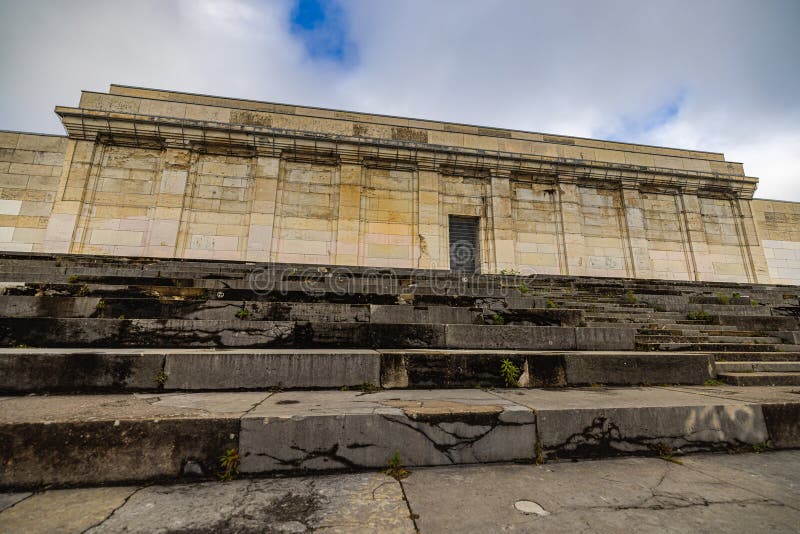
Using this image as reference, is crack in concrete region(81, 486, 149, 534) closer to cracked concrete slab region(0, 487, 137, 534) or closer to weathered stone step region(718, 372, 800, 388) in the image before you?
cracked concrete slab region(0, 487, 137, 534)

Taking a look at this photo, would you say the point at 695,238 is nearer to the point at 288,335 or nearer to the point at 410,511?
the point at 288,335

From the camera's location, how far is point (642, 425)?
9.29 ft

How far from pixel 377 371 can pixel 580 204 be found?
45.3 feet

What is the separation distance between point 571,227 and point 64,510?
49.5ft

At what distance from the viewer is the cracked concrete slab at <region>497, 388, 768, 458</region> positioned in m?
2.68

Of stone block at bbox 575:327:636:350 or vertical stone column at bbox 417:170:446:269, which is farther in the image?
vertical stone column at bbox 417:170:446:269

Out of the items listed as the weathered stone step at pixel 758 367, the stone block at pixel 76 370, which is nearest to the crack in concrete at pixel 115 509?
the stone block at pixel 76 370

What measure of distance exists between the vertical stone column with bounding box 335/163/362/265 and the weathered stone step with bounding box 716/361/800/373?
31.4 feet

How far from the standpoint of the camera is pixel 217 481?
7.22ft

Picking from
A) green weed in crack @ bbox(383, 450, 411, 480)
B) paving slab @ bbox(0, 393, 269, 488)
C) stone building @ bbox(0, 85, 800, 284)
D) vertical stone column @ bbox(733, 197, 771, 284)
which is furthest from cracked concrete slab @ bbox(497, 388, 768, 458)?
vertical stone column @ bbox(733, 197, 771, 284)

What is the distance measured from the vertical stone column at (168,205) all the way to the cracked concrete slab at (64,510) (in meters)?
10.7

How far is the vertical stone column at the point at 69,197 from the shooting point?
10.5 m

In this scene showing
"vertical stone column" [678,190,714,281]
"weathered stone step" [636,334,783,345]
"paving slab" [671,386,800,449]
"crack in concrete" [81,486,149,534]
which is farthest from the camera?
"vertical stone column" [678,190,714,281]

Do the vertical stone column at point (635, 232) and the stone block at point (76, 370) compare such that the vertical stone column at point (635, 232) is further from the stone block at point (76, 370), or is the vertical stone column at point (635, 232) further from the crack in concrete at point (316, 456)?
the stone block at point (76, 370)
